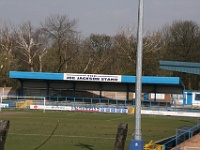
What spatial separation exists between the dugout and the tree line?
8367mm

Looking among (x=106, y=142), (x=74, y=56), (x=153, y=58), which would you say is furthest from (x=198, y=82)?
(x=106, y=142)

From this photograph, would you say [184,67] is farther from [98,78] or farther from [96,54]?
[96,54]

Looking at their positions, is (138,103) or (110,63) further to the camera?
(110,63)

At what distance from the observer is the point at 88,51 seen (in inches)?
3413

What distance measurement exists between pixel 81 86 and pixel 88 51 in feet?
64.8

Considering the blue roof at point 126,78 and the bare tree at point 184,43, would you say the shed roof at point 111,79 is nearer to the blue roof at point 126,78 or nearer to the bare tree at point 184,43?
the blue roof at point 126,78

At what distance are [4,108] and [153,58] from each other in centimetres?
2841

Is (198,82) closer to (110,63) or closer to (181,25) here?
(181,25)

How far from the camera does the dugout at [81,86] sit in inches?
2498

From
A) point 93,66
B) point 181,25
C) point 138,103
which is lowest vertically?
point 138,103

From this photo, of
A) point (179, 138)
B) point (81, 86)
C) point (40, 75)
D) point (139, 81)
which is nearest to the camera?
Result: point (139, 81)

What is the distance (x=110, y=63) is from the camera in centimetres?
8131

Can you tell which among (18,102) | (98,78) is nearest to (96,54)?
(98,78)

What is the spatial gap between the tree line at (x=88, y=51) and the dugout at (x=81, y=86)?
8.37 m
